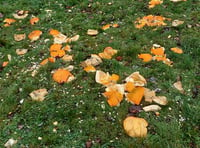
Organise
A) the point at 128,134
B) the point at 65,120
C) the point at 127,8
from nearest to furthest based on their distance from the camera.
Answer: the point at 128,134, the point at 65,120, the point at 127,8

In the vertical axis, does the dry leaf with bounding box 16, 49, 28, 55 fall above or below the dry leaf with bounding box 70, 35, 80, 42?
below

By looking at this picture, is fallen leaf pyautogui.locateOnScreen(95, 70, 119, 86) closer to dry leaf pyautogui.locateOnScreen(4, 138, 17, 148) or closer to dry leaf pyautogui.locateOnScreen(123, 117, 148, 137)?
dry leaf pyautogui.locateOnScreen(123, 117, 148, 137)

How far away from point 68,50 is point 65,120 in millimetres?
1829

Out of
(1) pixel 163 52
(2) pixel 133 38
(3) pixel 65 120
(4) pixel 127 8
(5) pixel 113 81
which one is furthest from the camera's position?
(4) pixel 127 8

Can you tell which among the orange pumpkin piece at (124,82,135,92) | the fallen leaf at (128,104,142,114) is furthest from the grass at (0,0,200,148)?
the orange pumpkin piece at (124,82,135,92)

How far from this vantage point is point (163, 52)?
6137 millimetres

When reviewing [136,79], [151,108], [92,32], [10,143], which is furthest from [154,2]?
[10,143]

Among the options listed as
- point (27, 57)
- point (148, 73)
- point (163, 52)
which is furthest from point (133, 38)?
point (27, 57)

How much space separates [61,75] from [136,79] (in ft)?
4.28

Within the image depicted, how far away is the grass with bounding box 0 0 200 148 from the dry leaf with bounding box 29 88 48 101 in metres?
0.09

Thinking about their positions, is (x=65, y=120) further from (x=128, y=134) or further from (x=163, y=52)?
(x=163, y=52)

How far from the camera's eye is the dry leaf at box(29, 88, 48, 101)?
17.6 ft

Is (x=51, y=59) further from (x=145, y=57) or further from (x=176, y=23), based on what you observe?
(x=176, y=23)

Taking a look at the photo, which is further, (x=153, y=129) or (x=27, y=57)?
(x=27, y=57)
